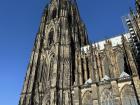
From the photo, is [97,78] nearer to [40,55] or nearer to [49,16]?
[40,55]

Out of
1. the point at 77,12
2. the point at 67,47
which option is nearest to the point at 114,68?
the point at 67,47

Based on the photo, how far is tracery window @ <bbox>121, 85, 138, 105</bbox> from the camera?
24844mm

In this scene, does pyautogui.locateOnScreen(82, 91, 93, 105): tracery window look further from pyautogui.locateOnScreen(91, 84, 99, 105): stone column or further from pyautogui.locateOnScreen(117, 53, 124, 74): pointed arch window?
pyautogui.locateOnScreen(117, 53, 124, 74): pointed arch window

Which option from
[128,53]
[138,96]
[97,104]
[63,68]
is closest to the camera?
[138,96]

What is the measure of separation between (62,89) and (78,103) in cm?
368

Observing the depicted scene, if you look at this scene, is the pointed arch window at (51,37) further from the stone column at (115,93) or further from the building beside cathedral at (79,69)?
the stone column at (115,93)

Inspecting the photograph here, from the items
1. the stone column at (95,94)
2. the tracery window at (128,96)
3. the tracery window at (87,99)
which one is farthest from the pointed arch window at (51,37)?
the tracery window at (128,96)

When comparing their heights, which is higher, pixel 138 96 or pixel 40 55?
pixel 40 55

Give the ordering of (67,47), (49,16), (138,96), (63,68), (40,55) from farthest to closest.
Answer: (49,16) → (40,55) → (67,47) → (63,68) → (138,96)

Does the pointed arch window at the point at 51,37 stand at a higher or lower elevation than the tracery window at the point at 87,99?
higher

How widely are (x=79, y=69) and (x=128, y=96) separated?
8381 millimetres

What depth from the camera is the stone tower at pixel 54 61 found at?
1183 inches

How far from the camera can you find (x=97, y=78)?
28719mm

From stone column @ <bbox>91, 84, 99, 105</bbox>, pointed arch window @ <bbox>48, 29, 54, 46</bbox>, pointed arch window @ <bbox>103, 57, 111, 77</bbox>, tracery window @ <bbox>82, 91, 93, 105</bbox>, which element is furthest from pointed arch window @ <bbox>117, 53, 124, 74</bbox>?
pointed arch window @ <bbox>48, 29, 54, 46</bbox>
